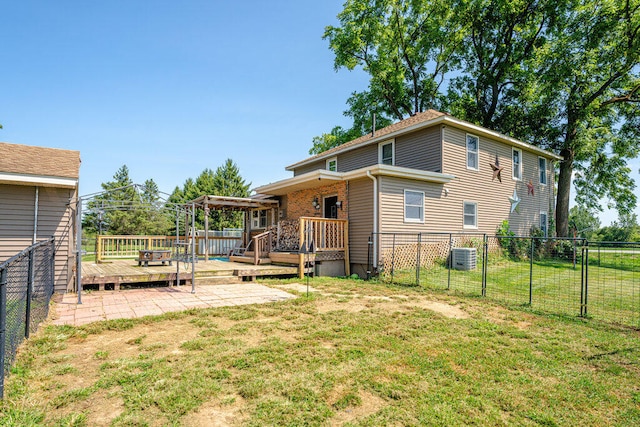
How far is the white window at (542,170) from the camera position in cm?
1802

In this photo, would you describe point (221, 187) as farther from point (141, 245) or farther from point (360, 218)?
point (360, 218)

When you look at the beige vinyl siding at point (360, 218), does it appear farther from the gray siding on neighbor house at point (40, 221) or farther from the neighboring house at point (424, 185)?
the gray siding on neighbor house at point (40, 221)

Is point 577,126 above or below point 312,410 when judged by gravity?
above

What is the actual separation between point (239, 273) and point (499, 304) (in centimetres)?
652

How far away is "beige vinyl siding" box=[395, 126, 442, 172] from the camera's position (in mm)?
12927

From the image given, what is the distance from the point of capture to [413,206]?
11727mm

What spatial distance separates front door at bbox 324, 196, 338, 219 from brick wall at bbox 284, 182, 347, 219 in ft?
1.25

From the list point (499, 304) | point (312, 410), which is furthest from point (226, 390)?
point (499, 304)

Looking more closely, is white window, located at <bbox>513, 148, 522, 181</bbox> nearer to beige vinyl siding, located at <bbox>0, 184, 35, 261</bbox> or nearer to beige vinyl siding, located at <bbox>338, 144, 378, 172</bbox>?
beige vinyl siding, located at <bbox>338, 144, 378, 172</bbox>

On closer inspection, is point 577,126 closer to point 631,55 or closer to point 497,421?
point 631,55

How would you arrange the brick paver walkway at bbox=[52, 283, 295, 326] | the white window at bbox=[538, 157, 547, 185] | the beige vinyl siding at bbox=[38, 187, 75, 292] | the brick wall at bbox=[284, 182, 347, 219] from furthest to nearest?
the white window at bbox=[538, 157, 547, 185], the brick wall at bbox=[284, 182, 347, 219], the beige vinyl siding at bbox=[38, 187, 75, 292], the brick paver walkway at bbox=[52, 283, 295, 326]

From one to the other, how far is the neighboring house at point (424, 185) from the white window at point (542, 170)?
5cm

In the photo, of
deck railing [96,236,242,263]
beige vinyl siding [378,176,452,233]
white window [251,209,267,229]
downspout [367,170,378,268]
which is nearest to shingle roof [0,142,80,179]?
deck railing [96,236,242,263]

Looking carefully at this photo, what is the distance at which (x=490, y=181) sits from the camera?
1489 cm
